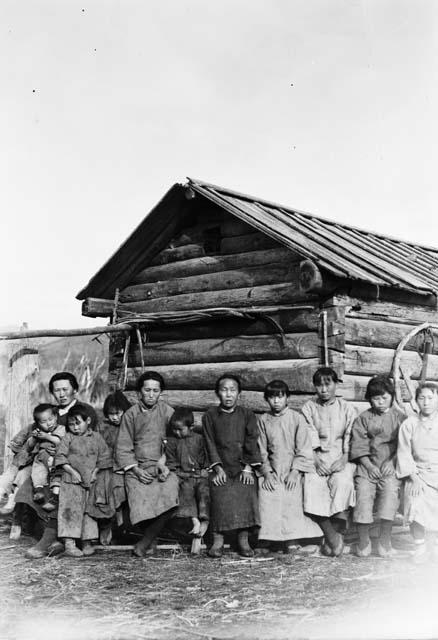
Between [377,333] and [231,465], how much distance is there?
2.31 meters

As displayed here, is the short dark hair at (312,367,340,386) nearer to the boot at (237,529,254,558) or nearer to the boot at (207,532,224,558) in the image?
the boot at (237,529,254,558)

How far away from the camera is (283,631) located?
4.32 m

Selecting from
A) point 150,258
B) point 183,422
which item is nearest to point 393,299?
point 183,422

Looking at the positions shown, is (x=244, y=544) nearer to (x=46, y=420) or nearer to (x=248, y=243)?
(x=46, y=420)

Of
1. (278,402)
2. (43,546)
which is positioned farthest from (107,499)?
(278,402)

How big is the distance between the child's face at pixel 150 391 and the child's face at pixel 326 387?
1590 millimetres

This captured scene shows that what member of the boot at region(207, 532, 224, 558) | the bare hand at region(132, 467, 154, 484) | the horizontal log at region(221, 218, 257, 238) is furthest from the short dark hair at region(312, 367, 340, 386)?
the horizontal log at region(221, 218, 257, 238)

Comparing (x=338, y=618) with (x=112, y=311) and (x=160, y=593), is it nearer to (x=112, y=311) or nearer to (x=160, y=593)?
(x=160, y=593)

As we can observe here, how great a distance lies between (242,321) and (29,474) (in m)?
2.96

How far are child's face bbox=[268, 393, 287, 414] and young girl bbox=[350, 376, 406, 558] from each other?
0.72m

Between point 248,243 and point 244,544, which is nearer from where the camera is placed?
point 244,544

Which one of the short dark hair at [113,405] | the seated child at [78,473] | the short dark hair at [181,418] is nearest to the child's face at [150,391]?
the short dark hair at [181,418]

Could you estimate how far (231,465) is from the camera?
268 inches

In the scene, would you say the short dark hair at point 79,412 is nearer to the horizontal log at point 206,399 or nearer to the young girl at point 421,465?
the horizontal log at point 206,399
